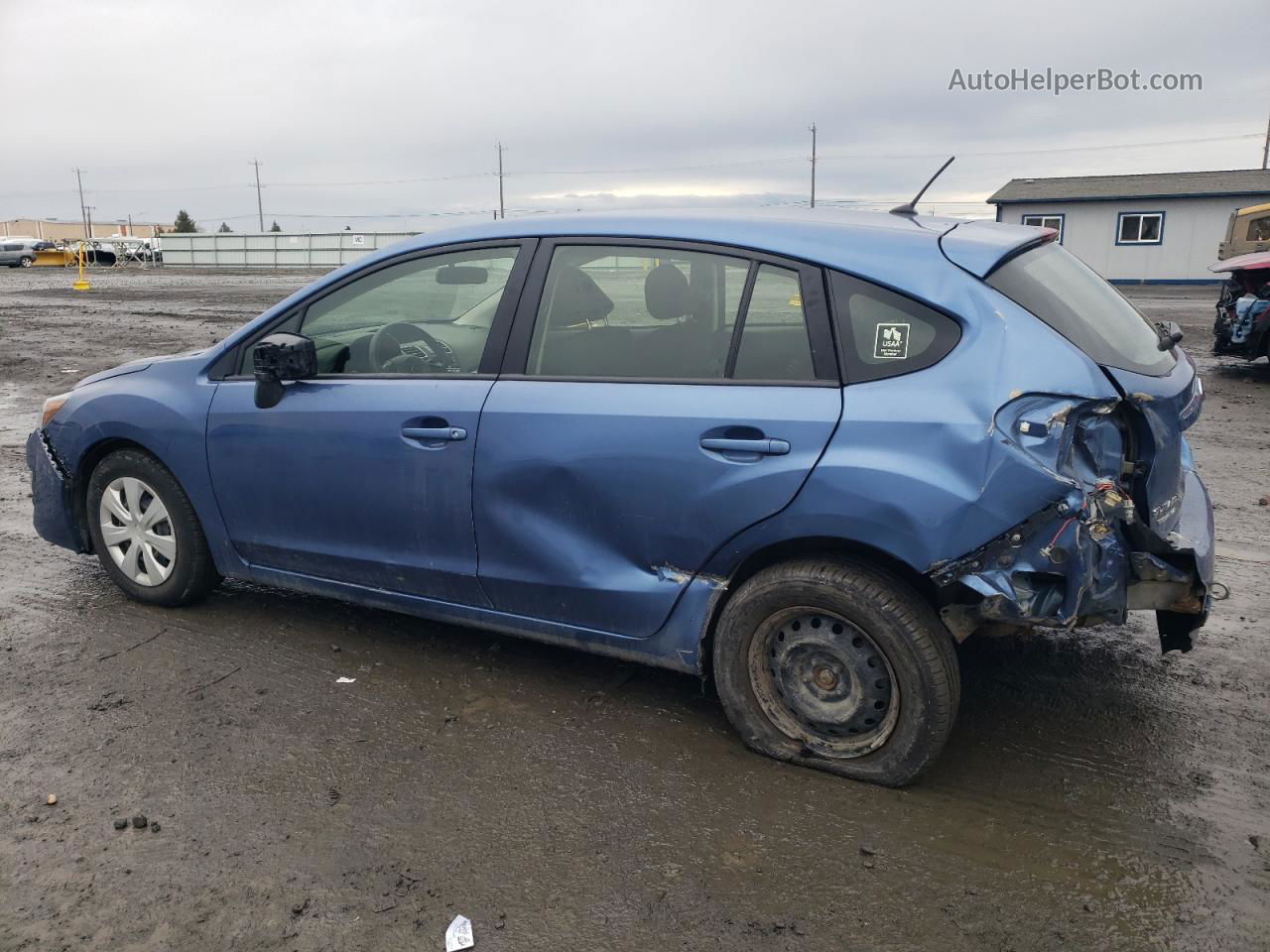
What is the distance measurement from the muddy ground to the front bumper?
37 centimetres

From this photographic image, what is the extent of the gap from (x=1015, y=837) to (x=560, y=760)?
1413 mm

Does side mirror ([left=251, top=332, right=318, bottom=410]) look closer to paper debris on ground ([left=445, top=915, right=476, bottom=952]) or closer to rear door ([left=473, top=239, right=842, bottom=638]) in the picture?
rear door ([left=473, top=239, right=842, bottom=638])

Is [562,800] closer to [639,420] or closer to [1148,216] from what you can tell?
[639,420]

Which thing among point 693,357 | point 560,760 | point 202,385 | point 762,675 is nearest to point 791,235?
point 693,357

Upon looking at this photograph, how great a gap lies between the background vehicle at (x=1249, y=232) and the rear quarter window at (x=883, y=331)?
2164 centimetres

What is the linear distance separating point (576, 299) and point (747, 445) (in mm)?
903

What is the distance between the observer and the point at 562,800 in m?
3.25

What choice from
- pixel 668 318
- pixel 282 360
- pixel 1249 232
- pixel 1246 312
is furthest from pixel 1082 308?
pixel 1249 232

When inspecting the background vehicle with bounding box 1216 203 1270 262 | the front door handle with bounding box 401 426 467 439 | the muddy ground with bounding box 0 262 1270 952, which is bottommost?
the muddy ground with bounding box 0 262 1270 952

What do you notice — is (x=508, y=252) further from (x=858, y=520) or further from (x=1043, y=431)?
(x=1043, y=431)

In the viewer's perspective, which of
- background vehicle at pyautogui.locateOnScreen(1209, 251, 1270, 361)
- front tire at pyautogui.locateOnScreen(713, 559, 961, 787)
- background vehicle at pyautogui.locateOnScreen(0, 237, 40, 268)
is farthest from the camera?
background vehicle at pyautogui.locateOnScreen(0, 237, 40, 268)

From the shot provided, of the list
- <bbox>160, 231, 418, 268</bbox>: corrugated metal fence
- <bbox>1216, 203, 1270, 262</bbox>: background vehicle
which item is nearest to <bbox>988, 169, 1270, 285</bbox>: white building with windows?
<bbox>1216, 203, 1270, 262</bbox>: background vehicle

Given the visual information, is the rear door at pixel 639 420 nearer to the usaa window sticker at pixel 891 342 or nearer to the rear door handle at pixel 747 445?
the rear door handle at pixel 747 445

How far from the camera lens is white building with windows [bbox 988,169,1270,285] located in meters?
35.5
